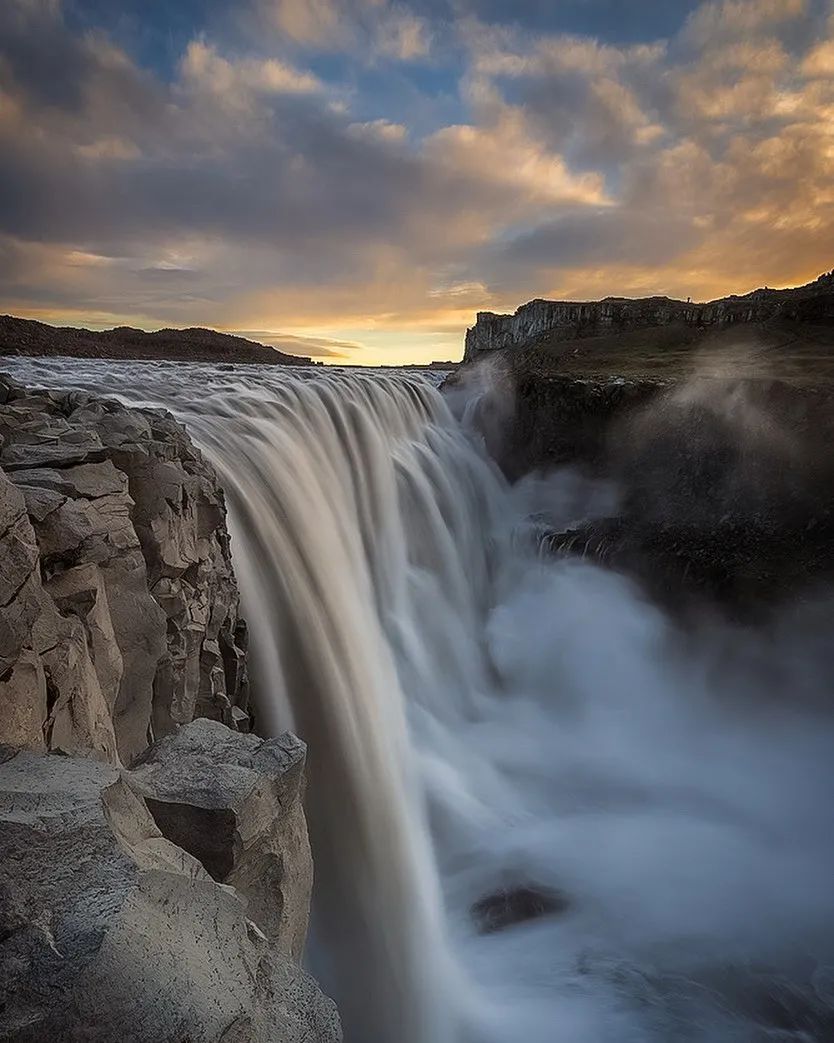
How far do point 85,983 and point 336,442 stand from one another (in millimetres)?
12226

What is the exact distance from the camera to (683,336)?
2481cm

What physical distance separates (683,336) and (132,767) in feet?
82.0

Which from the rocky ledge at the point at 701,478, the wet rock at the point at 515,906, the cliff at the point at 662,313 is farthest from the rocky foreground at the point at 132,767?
the cliff at the point at 662,313

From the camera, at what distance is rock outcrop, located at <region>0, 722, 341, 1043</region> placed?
2.07 m

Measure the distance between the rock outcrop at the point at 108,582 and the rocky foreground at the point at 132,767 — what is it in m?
0.02

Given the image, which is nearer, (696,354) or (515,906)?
(515,906)

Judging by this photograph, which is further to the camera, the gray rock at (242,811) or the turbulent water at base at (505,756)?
the turbulent water at base at (505,756)

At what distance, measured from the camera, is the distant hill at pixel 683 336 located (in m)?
19.0

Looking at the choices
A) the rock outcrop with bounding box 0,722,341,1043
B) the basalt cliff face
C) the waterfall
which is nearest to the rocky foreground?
the rock outcrop with bounding box 0,722,341,1043

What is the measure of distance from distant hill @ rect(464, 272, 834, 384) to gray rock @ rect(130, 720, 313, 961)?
15.7 metres

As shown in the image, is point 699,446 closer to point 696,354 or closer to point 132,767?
point 696,354

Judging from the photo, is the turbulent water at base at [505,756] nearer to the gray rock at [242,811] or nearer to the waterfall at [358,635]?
the waterfall at [358,635]

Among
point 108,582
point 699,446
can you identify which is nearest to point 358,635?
point 108,582

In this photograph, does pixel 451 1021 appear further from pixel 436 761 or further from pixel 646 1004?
pixel 436 761
